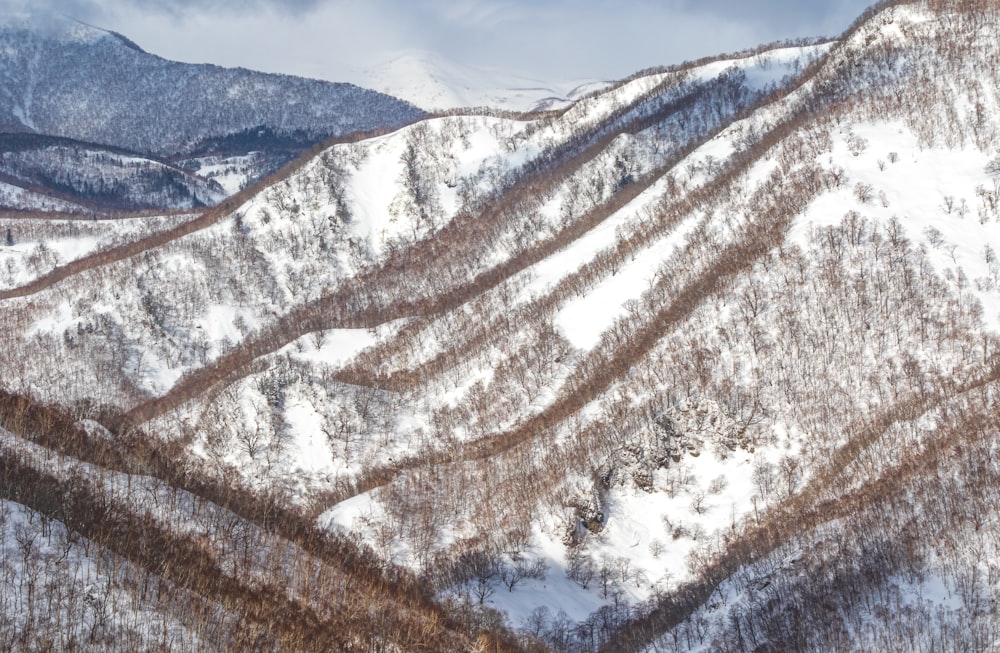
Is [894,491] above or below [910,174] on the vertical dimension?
below

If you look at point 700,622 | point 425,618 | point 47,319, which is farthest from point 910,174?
point 47,319

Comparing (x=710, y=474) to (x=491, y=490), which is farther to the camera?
A: (x=491, y=490)

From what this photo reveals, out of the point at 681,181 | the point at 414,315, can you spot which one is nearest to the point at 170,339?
the point at 414,315

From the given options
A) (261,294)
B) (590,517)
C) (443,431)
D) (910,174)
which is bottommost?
(590,517)

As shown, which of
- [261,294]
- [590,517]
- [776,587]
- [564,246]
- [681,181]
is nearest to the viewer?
[776,587]

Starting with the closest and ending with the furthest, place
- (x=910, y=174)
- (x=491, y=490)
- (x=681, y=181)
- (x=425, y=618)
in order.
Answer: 1. (x=425, y=618)
2. (x=491, y=490)
3. (x=910, y=174)
4. (x=681, y=181)

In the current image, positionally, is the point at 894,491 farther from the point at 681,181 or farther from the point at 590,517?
the point at 681,181
